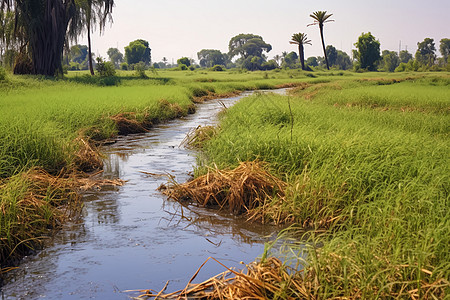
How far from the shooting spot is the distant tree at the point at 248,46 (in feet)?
527

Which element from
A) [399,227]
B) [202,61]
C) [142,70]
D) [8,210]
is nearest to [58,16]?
[142,70]

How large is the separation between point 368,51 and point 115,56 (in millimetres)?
122983

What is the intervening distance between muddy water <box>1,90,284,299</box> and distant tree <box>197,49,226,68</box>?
17293cm

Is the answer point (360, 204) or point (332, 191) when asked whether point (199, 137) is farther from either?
point (360, 204)

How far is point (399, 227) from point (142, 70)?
37528mm

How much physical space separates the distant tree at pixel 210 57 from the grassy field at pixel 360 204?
564 feet

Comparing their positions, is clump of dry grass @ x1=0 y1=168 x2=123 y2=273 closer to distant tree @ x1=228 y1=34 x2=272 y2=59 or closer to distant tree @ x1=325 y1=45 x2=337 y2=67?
distant tree @ x1=325 y1=45 x2=337 y2=67

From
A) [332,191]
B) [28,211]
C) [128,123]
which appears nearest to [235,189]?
[332,191]

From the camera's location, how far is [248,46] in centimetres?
16050

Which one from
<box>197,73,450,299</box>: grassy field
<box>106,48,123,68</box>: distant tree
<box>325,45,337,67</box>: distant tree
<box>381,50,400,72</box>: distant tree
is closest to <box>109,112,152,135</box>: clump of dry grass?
<box>197,73,450,299</box>: grassy field

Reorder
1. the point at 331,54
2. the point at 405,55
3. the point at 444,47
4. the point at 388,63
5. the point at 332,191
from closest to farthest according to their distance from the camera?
the point at 332,191 < the point at 388,63 < the point at 331,54 < the point at 444,47 < the point at 405,55

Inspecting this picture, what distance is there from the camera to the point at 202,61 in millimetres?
194250

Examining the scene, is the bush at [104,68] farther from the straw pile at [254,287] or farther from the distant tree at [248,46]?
the distant tree at [248,46]

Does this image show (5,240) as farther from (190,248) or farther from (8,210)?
(190,248)
